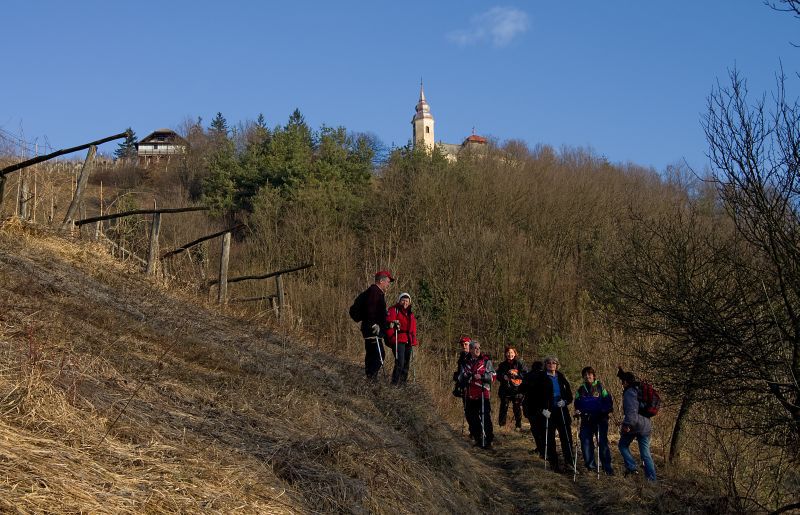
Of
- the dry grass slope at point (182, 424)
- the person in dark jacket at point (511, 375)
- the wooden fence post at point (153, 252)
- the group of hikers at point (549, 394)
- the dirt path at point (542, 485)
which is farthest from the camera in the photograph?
the wooden fence post at point (153, 252)

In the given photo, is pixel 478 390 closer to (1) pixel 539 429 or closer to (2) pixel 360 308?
(1) pixel 539 429

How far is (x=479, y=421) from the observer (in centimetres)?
1294

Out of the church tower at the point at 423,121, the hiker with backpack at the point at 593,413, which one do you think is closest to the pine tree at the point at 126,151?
the church tower at the point at 423,121

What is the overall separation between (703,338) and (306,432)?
292 inches

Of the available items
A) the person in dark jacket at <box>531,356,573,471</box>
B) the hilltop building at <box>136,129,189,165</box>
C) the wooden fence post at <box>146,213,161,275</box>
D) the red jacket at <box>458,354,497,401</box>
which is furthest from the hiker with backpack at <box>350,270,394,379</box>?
the hilltop building at <box>136,129,189,165</box>

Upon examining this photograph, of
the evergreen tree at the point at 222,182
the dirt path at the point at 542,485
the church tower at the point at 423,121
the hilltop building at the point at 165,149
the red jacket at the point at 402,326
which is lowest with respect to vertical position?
the dirt path at the point at 542,485

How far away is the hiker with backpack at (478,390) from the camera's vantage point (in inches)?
487

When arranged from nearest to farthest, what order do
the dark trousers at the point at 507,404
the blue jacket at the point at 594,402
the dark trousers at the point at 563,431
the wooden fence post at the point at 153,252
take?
the blue jacket at the point at 594,402
the dark trousers at the point at 563,431
the dark trousers at the point at 507,404
the wooden fence post at the point at 153,252

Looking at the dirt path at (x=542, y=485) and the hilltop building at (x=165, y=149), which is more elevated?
the hilltop building at (x=165, y=149)

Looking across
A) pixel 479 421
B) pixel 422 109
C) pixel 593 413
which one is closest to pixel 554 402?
pixel 593 413

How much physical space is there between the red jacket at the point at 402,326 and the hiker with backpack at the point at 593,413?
2.54 metres

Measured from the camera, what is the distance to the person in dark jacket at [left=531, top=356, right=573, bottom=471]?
1131 cm

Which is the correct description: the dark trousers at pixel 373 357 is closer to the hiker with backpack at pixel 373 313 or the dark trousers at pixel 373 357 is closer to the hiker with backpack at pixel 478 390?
the hiker with backpack at pixel 373 313

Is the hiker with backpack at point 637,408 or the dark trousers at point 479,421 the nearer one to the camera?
the hiker with backpack at point 637,408
